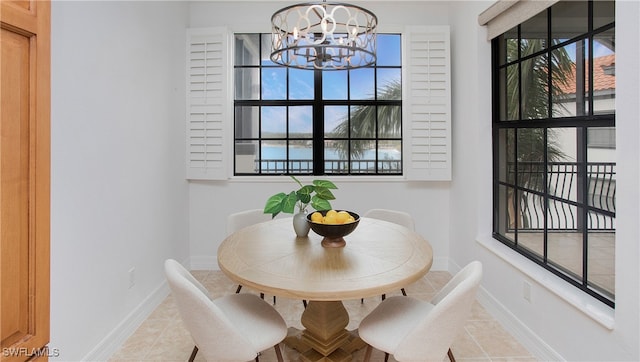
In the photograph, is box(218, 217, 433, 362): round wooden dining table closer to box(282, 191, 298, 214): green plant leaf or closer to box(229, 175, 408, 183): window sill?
box(282, 191, 298, 214): green plant leaf

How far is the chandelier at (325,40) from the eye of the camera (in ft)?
5.80

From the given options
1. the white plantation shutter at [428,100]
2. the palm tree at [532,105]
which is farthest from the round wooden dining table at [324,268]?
the white plantation shutter at [428,100]

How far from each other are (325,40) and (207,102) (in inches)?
83.3

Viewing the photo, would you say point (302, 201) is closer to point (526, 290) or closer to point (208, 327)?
point (208, 327)

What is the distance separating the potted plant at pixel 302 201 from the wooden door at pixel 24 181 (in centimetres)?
104

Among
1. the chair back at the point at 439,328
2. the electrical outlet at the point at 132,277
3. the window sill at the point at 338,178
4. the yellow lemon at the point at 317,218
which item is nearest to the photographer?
the chair back at the point at 439,328

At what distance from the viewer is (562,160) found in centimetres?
234

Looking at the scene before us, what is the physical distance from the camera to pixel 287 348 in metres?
2.22

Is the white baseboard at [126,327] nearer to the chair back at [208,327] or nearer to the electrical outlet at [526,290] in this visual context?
the chair back at [208,327]

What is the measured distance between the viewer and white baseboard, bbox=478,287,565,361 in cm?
207

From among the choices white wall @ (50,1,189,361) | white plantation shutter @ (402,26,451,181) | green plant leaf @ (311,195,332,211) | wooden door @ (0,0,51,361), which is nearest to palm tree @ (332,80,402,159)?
white plantation shutter @ (402,26,451,181)

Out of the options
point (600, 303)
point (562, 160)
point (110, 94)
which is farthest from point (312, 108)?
point (600, 303)

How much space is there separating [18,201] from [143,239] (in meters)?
1.66

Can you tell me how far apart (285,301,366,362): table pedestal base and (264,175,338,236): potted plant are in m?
0.47
